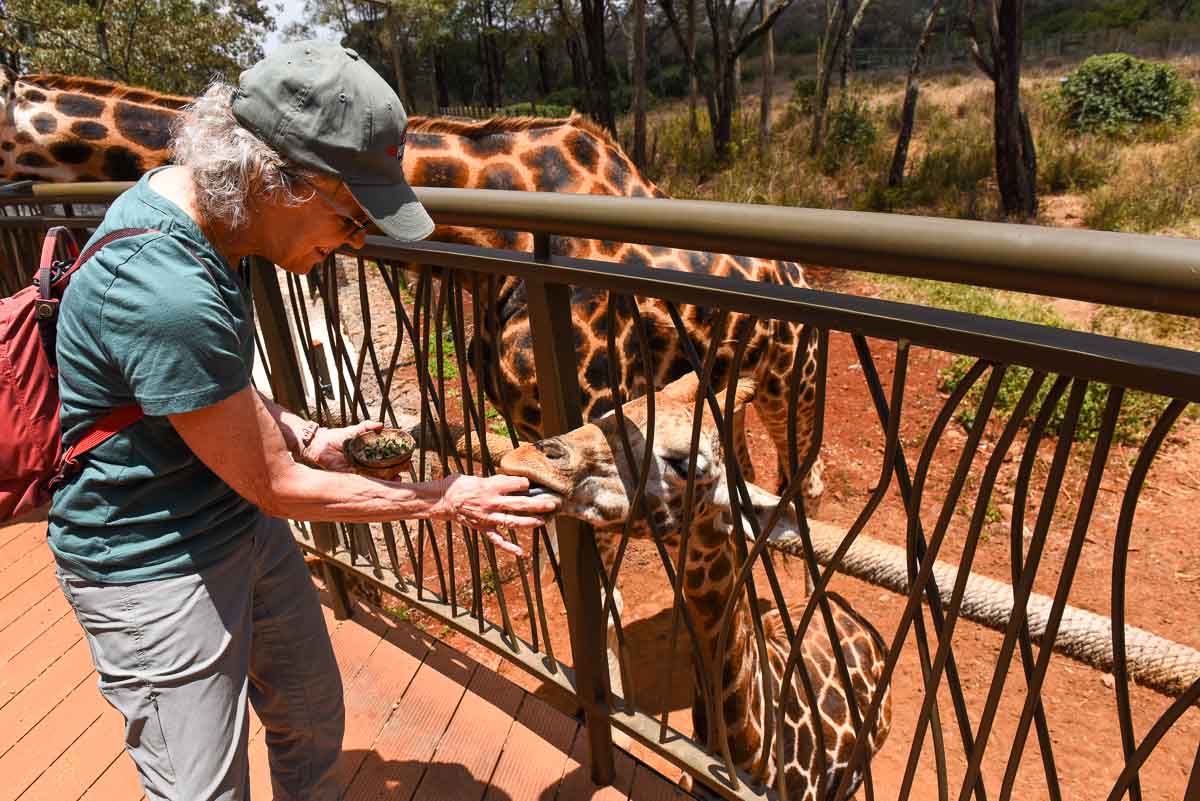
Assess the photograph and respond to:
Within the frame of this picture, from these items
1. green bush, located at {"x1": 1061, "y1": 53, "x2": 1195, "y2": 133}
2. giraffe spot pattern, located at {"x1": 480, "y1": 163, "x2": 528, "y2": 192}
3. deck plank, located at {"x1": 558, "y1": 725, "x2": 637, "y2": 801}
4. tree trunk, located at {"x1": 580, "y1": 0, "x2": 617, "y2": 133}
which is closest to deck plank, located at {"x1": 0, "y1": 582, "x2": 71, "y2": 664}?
deck plank, located at {"x1": 558, "y1": 725, "x2": 637, "y2": 801}

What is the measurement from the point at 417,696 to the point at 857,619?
5.64 ft

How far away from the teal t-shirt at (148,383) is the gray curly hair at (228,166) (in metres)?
0.06

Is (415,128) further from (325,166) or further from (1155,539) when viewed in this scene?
(1155,539)

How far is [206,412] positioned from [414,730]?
4.76ft

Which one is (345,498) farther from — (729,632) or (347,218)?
(729,632)

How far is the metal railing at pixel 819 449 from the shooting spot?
107 centimetres

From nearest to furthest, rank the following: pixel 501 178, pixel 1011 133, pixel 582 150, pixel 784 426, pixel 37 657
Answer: pixel 37 657 < pixel 501 178 < pixel 582 150 < pixel 784 426 < pixel 1011 133

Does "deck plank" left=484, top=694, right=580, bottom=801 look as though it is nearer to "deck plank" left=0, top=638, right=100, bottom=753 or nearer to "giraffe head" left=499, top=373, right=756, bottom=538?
"giraffe head" left=499, top=373, right=756, bottom=538

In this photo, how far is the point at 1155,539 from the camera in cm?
490

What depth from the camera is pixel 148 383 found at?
4.06 feet

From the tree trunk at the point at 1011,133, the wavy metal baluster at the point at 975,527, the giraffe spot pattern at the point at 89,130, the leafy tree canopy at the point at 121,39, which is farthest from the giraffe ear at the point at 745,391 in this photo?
the leafy tree canopy at the point at 121,39

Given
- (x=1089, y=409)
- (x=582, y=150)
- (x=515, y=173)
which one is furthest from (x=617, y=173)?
(x=1089, y=409)

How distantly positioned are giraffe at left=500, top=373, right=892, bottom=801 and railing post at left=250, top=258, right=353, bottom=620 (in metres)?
1.16

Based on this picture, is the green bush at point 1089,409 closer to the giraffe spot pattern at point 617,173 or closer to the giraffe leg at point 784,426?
the giraffe leg at point 784,426
